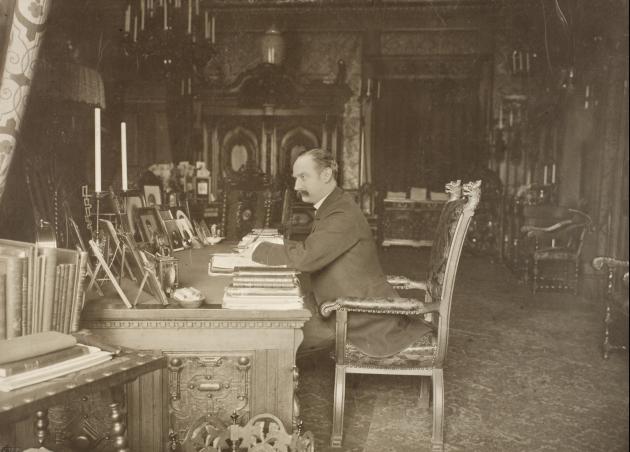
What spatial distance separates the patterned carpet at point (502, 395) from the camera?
10.2 ft

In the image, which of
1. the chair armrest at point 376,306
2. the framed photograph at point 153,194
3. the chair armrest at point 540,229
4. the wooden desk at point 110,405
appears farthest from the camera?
the chair armrest at point 540,229

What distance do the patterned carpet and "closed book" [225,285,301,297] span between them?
40.4 inches

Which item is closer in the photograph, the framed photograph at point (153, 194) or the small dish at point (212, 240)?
the small dish at point (212, 240)

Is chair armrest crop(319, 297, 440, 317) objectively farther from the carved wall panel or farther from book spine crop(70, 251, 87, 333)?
book spine crop(70, 251, 87, 333)

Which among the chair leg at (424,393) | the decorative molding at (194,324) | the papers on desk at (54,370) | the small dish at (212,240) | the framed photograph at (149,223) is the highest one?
the framed photograph at (149,223)

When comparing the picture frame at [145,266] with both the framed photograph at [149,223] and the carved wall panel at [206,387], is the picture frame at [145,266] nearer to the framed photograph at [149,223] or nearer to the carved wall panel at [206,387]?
the carved wall panel at [206,387]

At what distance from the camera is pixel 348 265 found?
314 centimetres

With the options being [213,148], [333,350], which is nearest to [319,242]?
[333,350]

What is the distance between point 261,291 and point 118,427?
0.73 meters

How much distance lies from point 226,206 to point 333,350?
2.09 meters

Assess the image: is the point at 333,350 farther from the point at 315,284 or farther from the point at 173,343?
the point at 173,343

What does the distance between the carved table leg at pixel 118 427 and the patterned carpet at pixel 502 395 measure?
1310mm

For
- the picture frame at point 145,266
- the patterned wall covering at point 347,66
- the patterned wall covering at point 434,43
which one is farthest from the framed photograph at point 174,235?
the patterned wall covering at point 434,43

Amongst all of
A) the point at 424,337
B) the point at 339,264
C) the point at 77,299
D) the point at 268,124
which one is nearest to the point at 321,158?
the point at 339,264
